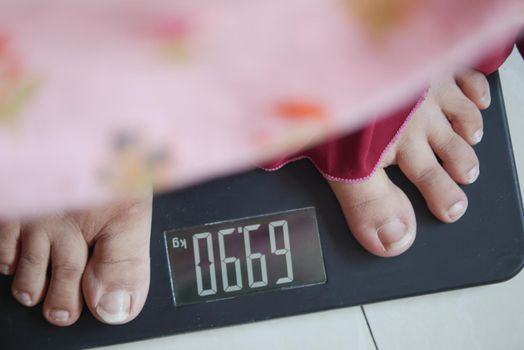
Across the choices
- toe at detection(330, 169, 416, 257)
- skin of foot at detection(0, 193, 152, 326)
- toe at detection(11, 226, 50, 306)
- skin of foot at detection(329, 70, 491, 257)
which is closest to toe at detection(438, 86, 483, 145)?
skin of foot at detection(329, 70, 491, 257)

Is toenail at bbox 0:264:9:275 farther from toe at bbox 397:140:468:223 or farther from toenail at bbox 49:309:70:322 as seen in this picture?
toe at bbox 397:140:468:223

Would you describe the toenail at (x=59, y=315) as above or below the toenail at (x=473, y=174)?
below

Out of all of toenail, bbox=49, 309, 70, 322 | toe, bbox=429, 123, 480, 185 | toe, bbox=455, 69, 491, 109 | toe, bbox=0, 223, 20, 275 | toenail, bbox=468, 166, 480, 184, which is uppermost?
toe, bbox=455, 69, 491, 109

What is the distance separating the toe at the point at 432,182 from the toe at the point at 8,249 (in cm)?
49

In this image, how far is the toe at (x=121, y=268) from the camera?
789mm

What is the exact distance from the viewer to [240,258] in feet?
2.69

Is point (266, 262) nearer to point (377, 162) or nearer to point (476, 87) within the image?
point (377, 162)

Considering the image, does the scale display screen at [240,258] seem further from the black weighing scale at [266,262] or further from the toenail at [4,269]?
the toenail at [4,269]

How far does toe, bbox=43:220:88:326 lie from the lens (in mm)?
792

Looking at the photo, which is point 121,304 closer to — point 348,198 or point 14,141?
point 348,198

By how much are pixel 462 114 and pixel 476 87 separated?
0.04 metres

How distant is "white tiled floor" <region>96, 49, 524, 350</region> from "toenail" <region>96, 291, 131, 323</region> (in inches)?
2.2

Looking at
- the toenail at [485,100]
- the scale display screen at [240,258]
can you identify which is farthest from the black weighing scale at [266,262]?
the toenail at [485,100]

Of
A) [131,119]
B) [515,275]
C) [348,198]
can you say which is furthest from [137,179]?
[515,275]
